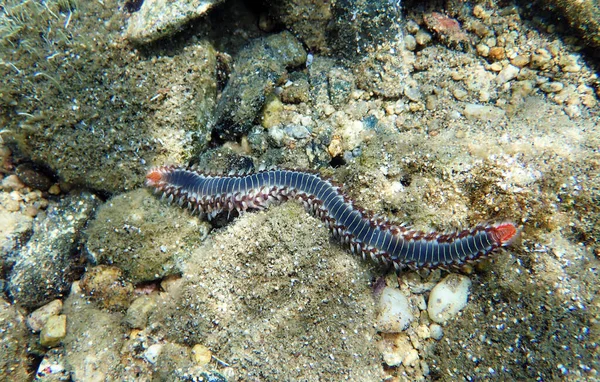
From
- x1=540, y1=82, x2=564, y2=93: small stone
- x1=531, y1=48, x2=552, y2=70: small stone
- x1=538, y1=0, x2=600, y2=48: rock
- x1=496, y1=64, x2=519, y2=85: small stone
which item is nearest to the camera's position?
x1=538, y1=0, x2=600, y2=48: rock

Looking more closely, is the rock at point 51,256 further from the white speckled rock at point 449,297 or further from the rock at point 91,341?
the white speckled rock at point 449,297

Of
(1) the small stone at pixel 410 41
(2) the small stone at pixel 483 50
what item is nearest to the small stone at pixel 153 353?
(1) the small stone at pixel 410 41

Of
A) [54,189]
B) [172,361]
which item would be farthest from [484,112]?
[54,189]

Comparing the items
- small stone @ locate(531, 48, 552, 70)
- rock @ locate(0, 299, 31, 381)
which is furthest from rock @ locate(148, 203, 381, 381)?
small stone @ locate(531, 48, 552, 70)

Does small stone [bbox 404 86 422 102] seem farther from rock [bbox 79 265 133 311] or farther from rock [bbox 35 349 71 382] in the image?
rock [bbox 35 349 71 382]

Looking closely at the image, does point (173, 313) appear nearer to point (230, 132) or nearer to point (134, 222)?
point (134, 222)
